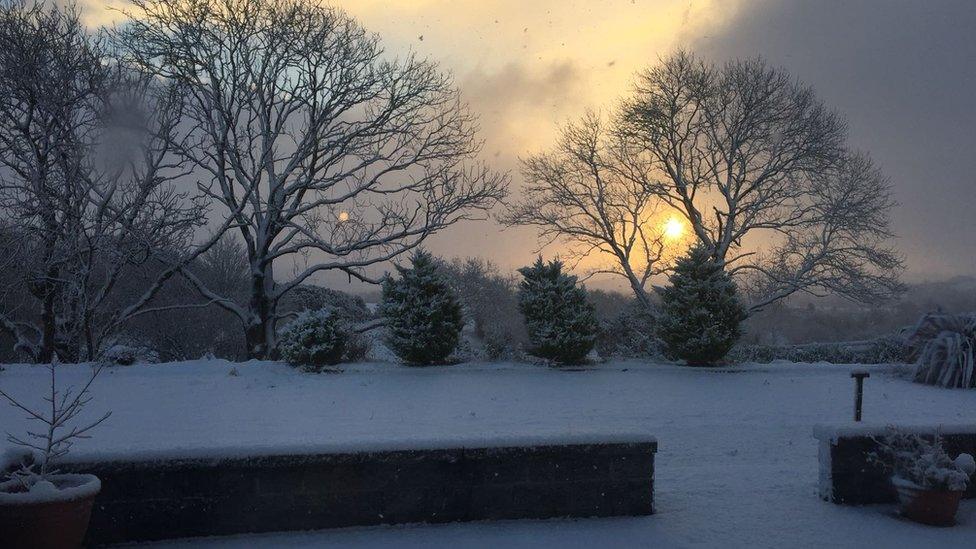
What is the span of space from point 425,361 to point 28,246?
31.6 feet

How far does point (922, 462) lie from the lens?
5.78 metres

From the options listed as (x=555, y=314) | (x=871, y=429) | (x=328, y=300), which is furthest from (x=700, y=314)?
(x=328, y=300)

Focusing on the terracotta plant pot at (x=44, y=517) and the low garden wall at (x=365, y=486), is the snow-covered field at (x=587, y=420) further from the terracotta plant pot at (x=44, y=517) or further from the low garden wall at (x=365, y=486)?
the terracotta plant pot at (x=44, y=517)

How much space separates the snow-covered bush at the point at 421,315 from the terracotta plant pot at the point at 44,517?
38.0 feet

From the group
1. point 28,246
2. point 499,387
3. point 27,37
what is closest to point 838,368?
point 499,387

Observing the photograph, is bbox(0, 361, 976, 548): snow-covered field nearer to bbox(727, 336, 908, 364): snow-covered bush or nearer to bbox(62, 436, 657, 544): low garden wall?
bbox(62, 436, 657, 544): low garden wall

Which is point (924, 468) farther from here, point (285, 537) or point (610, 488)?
point (285, 537)

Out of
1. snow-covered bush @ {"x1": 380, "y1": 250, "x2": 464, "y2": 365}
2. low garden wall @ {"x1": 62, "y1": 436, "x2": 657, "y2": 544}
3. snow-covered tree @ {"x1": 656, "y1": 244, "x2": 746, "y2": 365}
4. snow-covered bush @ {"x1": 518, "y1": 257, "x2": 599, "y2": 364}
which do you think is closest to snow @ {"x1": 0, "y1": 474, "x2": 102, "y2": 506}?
low garden wall @ {"x1": 62, "y1": 436, "x2": 657, "y2": 544}

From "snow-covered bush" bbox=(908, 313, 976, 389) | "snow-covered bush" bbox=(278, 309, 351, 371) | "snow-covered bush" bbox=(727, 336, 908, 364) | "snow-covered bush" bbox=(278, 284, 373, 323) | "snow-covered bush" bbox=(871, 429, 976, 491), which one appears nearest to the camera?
"snow-covered bush" bbox=(871, 429, 976, 491)

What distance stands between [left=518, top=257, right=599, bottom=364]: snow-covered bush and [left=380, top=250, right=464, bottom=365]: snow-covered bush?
66.8 inches

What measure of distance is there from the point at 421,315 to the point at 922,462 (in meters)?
11.6

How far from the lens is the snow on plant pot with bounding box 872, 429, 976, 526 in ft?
18.6

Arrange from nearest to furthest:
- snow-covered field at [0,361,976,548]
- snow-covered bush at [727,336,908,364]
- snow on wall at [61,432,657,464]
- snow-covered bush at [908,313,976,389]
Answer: snow on wall at [61,432,657,464], snow-covered field at [0,361,976,548], snow-covered bush at [908,313,976,389], snow-covered bush at [727,336,908,364]

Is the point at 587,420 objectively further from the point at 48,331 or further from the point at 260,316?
the point at 48,331
